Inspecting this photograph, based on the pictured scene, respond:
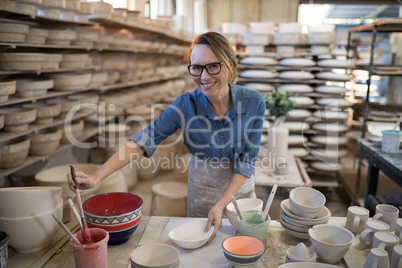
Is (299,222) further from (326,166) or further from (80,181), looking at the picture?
(326,166)

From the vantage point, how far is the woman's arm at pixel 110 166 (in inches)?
56.9

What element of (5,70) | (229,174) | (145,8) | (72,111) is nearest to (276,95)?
(229,174)

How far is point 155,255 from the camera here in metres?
1.30

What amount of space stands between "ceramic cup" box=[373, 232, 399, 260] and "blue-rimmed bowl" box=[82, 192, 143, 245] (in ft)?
3.14

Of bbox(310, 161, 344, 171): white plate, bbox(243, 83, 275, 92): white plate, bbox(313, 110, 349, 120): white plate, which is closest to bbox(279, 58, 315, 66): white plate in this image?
bbox(243, 83, 275, 92): white plate

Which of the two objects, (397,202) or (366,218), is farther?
(397,202)

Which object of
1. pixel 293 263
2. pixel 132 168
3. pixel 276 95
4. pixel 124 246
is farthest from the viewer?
pixel 132 168

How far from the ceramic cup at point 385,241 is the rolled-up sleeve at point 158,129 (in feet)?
3.49

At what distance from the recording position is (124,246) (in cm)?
148

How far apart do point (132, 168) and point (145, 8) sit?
2478 millimetres

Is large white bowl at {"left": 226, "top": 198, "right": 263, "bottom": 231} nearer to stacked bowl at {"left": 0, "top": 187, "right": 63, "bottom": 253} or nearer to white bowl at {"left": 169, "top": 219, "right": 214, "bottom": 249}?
white bowl at {"left": 169, "top": 219, "right": 214, "bottom": 249}

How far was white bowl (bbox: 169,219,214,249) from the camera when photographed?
1.39 metres

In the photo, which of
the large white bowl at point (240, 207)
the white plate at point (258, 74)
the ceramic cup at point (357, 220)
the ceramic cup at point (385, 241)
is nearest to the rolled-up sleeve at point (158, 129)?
the large white bowl at point (240, 207)

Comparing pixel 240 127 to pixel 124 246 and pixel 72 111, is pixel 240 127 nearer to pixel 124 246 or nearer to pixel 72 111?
pixel 124 246
